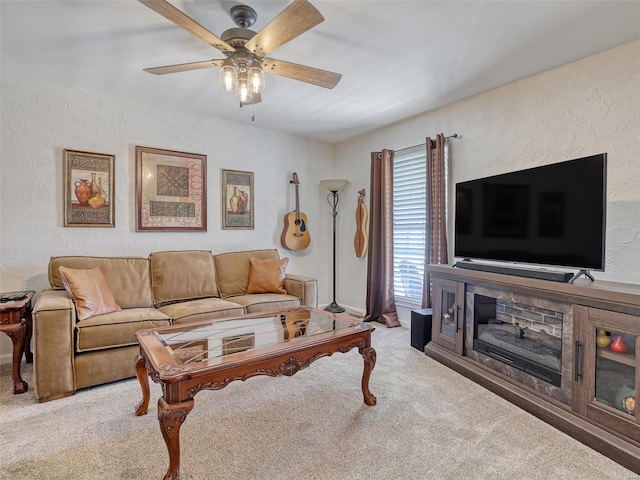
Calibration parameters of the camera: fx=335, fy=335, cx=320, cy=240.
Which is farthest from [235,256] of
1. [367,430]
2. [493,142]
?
[493,142]

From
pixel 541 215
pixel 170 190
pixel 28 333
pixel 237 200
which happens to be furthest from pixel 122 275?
pixel 541 215

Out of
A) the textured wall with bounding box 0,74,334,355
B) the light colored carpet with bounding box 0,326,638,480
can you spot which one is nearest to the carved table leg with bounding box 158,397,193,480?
the light colored carpet with bounding box 0,326,638,480

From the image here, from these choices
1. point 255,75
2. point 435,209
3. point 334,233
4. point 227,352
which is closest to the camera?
point 227,352

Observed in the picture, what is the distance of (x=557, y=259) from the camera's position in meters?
2.19

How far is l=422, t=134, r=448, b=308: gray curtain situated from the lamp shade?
4.02ft

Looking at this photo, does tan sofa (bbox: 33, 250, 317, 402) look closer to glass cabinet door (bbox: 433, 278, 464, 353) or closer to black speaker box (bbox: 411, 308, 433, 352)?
black speaker box (bbox: 411, 308, 433, 352)

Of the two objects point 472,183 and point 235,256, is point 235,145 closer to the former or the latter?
point 235,256

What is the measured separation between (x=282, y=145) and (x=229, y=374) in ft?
11.1

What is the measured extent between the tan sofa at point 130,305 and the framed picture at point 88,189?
42 centimetres

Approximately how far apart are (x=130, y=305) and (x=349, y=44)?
280 centimetres

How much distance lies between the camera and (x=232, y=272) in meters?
3.67

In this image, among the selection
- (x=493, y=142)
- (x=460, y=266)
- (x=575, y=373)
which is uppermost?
(x=493, y=142)

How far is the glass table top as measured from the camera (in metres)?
1.78

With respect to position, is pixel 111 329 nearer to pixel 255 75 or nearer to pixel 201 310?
pixel 201 310
